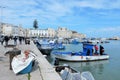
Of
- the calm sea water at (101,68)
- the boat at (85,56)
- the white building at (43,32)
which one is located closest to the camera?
the calm sea water at (101,68)

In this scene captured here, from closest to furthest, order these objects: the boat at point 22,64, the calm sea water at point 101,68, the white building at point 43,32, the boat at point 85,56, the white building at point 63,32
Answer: the boat at point 22,64 → the calm sea water at point 101,68 → the boat at point 85,56 → the white building at point 43,32 → the white building at point 63,32

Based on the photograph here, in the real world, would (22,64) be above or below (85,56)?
above

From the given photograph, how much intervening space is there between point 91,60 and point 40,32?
472ft

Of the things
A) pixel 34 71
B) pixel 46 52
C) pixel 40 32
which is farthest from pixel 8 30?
pixel 34 71

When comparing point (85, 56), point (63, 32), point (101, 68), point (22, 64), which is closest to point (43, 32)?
point (63, 32)

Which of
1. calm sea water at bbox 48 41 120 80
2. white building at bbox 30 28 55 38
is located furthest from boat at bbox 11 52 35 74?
white building at bbox 30 28 55 38

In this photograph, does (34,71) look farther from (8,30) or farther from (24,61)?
(8,30)

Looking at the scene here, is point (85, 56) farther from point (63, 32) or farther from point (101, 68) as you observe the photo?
point (63, 32)

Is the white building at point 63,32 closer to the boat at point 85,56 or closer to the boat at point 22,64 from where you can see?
the boat at point 85,56

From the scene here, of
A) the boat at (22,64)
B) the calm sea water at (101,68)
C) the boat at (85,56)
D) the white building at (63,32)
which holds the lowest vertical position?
the calm sea water at (101,68)

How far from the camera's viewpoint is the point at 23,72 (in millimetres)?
11570

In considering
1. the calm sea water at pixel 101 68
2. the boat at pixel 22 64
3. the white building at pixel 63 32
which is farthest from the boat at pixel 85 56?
the white building at pixel 63 32

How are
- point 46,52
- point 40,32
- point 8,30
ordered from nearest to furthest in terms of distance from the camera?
point 46,52
point 8,30
point 40,32

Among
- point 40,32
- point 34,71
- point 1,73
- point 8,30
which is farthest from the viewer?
point 40,32
